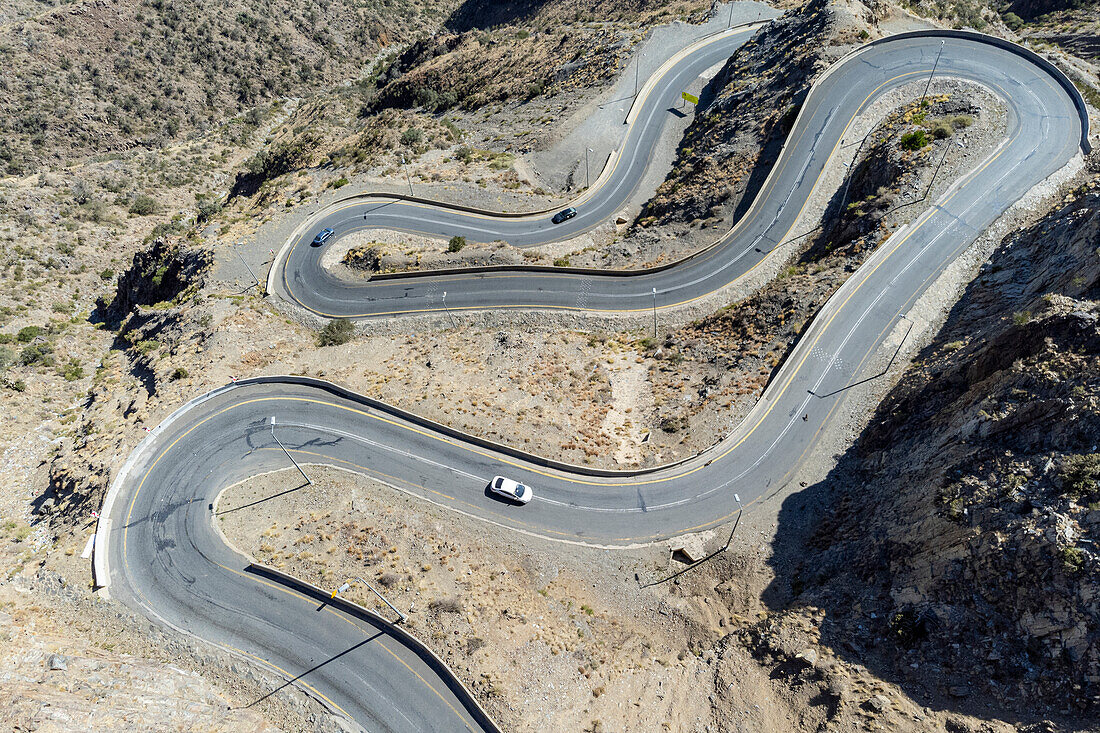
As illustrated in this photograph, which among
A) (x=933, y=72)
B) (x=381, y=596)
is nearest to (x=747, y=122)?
(x=933, y=72)

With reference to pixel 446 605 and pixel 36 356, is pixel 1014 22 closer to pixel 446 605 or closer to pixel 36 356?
pixel 446 605

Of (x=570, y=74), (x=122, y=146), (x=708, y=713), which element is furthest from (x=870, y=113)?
(x=122, y=146)

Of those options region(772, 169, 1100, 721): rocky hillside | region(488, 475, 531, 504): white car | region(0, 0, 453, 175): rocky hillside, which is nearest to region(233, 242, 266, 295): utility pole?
region(488, 475, 531, 504): white car

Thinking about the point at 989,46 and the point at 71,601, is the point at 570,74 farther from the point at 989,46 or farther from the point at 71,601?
the point at 71,601

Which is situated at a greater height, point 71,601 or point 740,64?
point 740,64

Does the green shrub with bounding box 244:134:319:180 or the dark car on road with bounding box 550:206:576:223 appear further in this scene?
the green shrub with bounding box 244:134:319:180

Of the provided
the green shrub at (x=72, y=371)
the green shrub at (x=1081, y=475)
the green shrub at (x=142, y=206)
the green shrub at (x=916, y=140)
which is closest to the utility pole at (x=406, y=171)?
the green shrub at (x=72, y=371)

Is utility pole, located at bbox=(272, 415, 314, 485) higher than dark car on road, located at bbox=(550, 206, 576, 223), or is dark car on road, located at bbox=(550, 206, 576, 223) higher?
dark car on road, located at bbox=(550, 206, 576, 223)

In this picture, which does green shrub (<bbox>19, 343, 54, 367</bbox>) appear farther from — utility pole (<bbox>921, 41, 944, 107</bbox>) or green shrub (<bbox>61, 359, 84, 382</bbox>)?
utility pole (<bbox>921, 41, 944, 107</bbox>)
